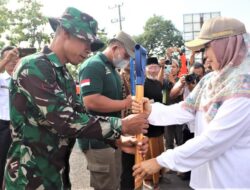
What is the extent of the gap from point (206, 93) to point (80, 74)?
4.65 ft

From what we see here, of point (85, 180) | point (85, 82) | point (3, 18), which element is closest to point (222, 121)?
point (85, 82)

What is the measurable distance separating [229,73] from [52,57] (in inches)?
44.4

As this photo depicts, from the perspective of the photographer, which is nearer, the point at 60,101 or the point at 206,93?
the point at 60,101

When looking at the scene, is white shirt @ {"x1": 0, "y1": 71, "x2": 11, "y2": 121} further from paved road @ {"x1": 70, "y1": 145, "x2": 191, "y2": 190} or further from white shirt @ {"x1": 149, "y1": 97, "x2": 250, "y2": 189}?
white shirt @ {"x1": 149, "y1": 97, "x2": 250, "y2": 189}

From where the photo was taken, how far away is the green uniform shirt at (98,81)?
3.32 metres

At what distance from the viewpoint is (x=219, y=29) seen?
2322mm

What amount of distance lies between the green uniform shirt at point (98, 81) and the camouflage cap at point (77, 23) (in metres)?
1.03

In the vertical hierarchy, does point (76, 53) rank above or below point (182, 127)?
above

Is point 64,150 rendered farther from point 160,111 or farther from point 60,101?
point 160,111

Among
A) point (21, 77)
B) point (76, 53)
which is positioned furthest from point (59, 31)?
point (21, 77)

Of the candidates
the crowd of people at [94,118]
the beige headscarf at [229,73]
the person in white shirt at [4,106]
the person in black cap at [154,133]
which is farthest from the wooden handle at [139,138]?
the person in white shirt at [4,106]

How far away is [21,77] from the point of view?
6.91 ft

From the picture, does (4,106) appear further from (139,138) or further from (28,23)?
(28,23)

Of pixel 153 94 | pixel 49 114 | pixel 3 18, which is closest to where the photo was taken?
pixel 49 114
